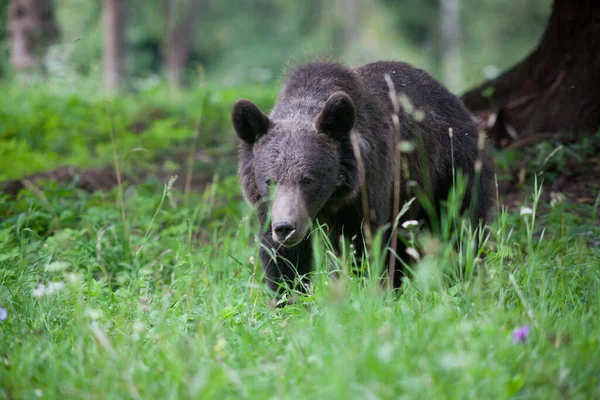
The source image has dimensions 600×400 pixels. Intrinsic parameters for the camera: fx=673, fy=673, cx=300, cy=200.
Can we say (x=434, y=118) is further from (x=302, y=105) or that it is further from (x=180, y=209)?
(x=180, y=209)

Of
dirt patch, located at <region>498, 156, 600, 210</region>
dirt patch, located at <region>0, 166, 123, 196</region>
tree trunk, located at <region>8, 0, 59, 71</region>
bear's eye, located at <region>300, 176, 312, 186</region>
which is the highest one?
tree trunk, located at <region>8, 0, 59, 71</region>

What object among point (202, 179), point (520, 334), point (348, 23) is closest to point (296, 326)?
point (520, 334)

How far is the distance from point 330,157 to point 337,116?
0.28 metres

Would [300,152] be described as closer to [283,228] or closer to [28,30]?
[283,228]

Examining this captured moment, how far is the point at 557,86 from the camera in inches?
286

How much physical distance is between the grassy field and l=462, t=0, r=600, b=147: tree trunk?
5.57 ft

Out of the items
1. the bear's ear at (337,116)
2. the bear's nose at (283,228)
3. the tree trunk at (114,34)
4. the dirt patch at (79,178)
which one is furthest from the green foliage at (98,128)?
the tree trunk at (114,34)

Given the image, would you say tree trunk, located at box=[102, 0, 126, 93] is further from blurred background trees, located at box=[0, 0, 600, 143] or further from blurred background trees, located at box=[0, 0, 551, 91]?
blurred background trees, located at box=[0, 0, 551, 91]

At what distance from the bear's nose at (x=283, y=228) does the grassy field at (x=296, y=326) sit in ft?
0.66

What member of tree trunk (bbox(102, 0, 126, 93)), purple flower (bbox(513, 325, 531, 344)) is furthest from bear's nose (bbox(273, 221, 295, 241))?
tree trunk (bbox(102, 0, 126, 93))

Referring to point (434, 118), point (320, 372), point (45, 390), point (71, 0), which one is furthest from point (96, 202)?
point (71, 0)

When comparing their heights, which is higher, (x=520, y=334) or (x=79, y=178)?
(x=520, y=334)

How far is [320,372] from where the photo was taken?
2762mm

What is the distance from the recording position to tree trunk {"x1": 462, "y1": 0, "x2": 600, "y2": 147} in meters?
7.05
